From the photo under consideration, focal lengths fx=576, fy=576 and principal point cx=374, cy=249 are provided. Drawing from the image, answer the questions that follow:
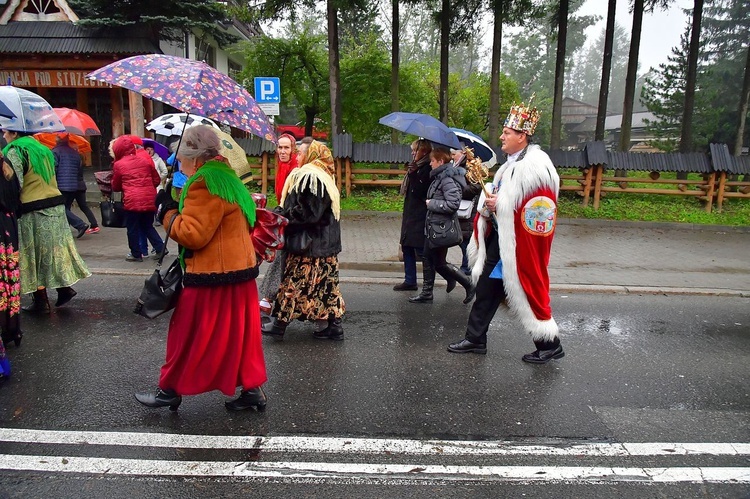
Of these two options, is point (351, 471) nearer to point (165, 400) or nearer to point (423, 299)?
point (165, 400)

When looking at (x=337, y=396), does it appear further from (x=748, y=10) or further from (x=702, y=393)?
(x=748, y=10)

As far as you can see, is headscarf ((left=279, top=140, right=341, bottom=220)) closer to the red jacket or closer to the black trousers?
the black trousers

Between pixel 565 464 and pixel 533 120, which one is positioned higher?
pixel 533 120

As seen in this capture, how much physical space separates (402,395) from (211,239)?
1778 mm

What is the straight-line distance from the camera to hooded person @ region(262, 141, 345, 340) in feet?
15.6

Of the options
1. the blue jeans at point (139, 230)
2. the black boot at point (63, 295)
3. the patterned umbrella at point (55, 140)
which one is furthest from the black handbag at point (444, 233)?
the patterned umbrella at point (55, 140)

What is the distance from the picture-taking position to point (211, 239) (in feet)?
11.2

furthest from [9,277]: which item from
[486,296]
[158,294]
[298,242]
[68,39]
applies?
[68,39]

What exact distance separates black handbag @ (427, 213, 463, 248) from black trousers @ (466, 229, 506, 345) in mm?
1204

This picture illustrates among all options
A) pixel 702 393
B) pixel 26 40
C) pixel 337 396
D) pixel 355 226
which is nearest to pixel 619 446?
pixel 702 393

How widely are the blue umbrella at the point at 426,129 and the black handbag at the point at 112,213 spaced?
3716mm

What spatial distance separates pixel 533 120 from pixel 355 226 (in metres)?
7.27

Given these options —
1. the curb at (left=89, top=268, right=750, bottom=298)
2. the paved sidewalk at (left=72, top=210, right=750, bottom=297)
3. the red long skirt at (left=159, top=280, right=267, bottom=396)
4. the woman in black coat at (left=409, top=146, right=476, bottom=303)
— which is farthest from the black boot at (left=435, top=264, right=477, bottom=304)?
the red long skirt at (left=159, top=280, right=267, bottom=396)

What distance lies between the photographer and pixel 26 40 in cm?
1551
